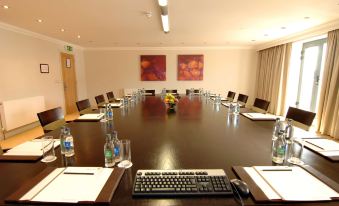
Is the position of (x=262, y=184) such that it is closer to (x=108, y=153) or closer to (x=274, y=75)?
(x=108, y=153)

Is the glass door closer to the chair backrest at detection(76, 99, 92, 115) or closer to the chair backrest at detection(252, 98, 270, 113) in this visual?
the chair backrest at detection(252, 98, 270, 113)

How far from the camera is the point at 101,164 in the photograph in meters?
1.05

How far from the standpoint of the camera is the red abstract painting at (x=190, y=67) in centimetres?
747

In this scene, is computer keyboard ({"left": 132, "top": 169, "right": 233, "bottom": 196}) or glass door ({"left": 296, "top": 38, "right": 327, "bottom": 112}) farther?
glass door ({"left": 296, "top": 38, "right": 327, "bottom": 112})

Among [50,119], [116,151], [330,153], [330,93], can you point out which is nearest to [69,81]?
[50,119]

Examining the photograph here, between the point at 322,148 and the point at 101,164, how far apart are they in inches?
54.2

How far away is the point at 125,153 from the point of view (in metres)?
1.10

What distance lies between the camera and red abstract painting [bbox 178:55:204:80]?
7473 mm

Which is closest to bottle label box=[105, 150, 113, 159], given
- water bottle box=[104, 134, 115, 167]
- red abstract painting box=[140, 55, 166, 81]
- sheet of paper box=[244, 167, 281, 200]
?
water bottle box=[104, 134, 115, 167]

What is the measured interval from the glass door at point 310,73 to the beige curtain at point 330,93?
60 centimetres

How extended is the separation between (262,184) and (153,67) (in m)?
6.96

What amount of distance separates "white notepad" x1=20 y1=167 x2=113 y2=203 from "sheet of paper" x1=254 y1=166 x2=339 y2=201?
2.45 feet

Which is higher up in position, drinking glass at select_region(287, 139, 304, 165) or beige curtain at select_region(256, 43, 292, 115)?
beige curtain at select_region(256, 43, 292, 115)

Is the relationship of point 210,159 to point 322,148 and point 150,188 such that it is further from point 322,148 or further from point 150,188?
point 322,148
